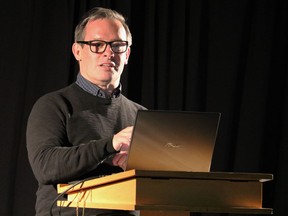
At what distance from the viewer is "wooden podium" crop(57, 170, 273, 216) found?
66.0 inches

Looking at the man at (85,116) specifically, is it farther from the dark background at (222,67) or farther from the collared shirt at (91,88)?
the dark background at (222,67)

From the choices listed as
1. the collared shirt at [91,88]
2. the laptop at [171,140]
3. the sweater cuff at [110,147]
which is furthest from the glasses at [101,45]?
the laptop at [171,140]

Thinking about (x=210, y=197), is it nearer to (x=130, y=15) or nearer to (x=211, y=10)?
(x=130, y=15)

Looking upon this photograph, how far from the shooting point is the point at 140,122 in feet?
5.73

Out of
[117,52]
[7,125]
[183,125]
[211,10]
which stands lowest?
[7,125]

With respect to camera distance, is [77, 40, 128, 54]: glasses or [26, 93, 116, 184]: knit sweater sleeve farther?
[77, 40, 128, 54]: glasses

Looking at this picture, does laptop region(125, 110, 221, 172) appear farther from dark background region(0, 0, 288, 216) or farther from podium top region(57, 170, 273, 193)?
dark background region(0, 0, 288, 216)

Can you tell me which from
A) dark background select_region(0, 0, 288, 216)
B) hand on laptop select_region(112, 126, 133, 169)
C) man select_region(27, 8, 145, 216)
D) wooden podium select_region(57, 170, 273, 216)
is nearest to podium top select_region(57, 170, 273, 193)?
wooden podium select_region(57, 170, 273, 216)

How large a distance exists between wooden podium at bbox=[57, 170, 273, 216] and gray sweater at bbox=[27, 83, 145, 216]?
25 cm

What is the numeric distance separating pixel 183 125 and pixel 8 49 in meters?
2.08

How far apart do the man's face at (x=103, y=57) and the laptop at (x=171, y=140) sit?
0.88 m

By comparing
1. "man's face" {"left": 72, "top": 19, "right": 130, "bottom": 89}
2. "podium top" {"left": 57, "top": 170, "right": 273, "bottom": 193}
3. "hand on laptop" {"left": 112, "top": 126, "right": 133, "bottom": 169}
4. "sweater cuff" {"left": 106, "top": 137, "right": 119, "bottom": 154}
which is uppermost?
"man's face" {"left": 72, "top": 19, "right": 130, "bottom": 89}

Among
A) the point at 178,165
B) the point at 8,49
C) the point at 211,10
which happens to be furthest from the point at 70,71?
the point at 178,165

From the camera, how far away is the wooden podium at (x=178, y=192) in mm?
1676
